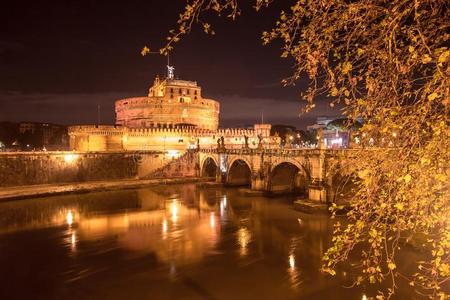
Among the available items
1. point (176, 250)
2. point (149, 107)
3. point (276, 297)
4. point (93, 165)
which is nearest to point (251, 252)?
point (176, 250)

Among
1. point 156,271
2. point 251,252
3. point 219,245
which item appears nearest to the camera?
point 156,271

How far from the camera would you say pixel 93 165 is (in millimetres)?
42844

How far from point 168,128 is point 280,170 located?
87.8 ft

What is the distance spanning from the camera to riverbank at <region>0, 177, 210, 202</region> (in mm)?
32219

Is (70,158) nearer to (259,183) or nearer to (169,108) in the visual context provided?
(259,183)

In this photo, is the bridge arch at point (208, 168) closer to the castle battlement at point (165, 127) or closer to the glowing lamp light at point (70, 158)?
the castle battlement at point (165, 127)

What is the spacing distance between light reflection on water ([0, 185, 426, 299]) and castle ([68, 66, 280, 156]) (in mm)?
22192

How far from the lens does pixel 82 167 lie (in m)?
41.9

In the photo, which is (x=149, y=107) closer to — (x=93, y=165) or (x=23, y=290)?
(x=93, y=165)

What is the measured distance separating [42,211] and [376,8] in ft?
95.7

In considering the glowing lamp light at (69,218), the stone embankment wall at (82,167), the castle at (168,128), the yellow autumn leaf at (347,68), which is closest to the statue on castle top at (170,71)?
the castle at (168,128)

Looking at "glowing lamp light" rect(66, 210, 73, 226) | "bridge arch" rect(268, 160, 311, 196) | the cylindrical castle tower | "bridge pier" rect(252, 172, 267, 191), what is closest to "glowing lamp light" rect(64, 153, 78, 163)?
"glowing lamp light" rect(66, 210, 73, 226)

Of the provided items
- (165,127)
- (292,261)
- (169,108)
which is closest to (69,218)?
(292,261)

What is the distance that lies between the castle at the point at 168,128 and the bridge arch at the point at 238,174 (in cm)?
859
